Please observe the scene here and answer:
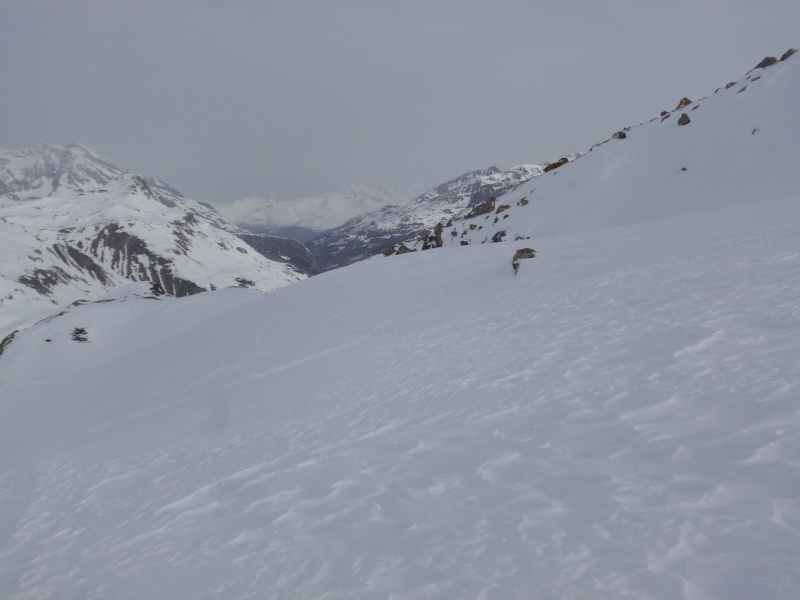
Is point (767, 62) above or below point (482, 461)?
above

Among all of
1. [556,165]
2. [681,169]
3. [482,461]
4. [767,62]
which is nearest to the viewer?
[482,461]

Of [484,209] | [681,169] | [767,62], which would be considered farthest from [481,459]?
[767,62]

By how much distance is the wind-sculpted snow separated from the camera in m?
4.35

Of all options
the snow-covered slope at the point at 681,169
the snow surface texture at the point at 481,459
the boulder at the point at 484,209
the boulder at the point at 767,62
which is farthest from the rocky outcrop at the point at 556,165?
the snow surface texture at the point at 481,459

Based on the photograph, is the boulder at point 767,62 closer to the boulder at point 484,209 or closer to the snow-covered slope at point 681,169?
the snow-covered slope at point 681,169

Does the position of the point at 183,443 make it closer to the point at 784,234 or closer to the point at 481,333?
the point at 481,333

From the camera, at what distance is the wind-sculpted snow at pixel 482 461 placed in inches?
171

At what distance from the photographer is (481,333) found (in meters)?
13.7

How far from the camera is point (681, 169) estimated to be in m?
39.9

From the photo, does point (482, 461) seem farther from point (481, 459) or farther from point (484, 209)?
point (484, 209)

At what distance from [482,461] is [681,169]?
138 ft

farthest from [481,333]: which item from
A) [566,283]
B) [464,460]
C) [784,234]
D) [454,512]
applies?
[784,234]

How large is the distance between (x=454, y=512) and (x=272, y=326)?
67.3ft

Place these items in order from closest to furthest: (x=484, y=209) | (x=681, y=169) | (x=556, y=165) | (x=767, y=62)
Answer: (x=681, y=169), (x=767, y=62), (x=484, y=209), (x=556, y=165)
